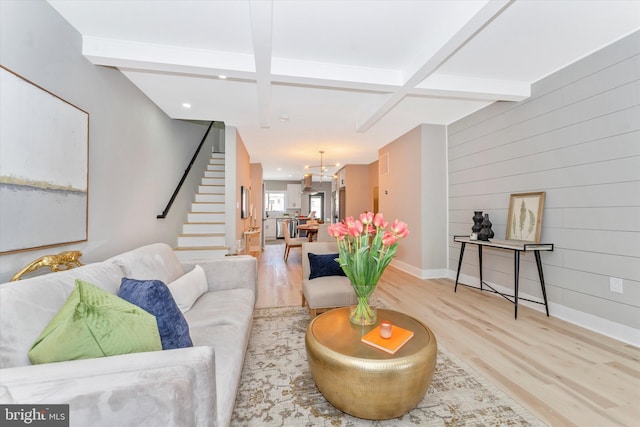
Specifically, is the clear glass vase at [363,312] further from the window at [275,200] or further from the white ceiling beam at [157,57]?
the window at [275,200]

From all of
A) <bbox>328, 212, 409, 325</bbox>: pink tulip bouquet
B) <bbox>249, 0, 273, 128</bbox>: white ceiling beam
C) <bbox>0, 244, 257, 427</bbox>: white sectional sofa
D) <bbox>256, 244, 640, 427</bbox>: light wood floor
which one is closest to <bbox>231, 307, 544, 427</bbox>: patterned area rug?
<bbox>256, 244, 640, 427</bbox>: light wood floor

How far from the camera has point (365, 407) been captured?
1351 millimetres

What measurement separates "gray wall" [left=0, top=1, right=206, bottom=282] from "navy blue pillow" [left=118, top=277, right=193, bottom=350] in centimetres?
95

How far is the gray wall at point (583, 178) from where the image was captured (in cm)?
229

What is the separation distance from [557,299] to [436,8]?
3.09 meters

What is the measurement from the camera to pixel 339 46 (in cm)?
243

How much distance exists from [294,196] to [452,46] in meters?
10.1

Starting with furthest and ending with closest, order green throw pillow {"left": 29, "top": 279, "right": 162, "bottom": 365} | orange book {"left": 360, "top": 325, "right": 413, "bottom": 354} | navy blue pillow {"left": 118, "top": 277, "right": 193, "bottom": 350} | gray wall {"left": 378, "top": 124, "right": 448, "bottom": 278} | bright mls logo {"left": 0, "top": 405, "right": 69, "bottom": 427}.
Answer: gray wall {"left": 378, "top": 124, "right": 448, "bottom": 278} → orange book {"left": 360, "top": 325, "right": 413, "bottom": 354} → navy blue pillow {"left": 118, "top": 277, "right": 193, "bottom": 350} → green throw pillow {"left": 29, "top": 279, "right": 162, "bottom": 365} → bright mls logo {"left": 0, "top": 405, "right": 69, "bottom": 427}

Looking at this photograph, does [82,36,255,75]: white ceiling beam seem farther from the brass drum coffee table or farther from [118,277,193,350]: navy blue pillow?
the brass drum coffee table

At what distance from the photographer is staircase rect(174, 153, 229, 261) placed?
426cm

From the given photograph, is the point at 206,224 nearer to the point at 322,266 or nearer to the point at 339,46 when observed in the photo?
the point at 322,266

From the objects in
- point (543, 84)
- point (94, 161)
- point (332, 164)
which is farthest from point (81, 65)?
point (332, 164)

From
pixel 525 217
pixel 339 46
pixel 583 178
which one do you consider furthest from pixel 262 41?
pixel 525 217

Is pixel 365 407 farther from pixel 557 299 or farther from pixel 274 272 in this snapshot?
pixel 274 272
